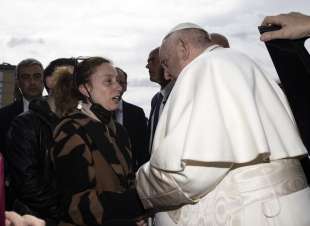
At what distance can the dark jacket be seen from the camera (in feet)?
12.7

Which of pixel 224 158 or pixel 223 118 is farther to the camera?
pixel 223 118

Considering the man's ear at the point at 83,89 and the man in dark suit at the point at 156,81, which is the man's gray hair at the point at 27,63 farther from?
the man's ear at the point at 83,89

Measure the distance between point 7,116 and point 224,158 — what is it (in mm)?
3896

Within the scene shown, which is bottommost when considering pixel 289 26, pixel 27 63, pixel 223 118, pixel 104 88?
pixel 223 118

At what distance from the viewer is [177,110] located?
2.71m

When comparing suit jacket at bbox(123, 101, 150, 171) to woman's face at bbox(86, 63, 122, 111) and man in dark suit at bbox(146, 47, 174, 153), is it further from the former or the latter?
woman's face at bbox(86, 63, 122, 111)

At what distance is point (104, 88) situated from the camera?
12.4ft

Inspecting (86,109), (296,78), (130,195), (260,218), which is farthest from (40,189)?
(296,78)

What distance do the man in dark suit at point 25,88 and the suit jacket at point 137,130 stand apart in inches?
46.6

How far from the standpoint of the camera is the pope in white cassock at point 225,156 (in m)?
2.55

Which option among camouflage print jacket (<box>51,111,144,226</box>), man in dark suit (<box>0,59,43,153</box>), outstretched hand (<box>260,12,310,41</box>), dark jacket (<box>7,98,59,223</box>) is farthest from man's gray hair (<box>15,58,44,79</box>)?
outstretched hand (<box>260,12,310,41</box>)

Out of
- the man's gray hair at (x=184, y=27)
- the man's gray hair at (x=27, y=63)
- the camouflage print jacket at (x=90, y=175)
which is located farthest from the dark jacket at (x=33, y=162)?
the man's gray hair at (x=27, y=63)

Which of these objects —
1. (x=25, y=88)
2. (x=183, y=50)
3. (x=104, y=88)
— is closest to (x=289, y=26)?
(x=183, y=50)

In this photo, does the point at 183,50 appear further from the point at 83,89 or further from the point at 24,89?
the point at 24,89
